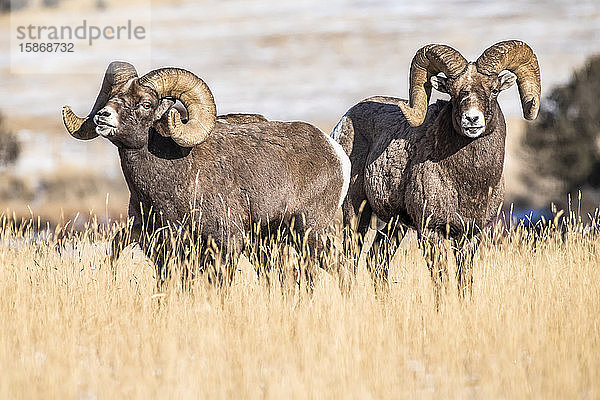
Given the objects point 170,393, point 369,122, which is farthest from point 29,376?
→ point 369,122

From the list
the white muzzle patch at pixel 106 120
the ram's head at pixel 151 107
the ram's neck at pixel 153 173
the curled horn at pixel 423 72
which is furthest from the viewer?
the curled horn at pixel 423 72

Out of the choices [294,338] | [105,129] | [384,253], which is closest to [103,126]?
[105,129]

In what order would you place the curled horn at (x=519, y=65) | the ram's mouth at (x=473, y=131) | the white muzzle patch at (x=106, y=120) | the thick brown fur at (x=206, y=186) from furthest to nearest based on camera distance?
the curled horn at (x=519, y=65), the ram's mouth at (x=473, y=131), the thick brown fur at (x=206, y=186), the white muzzle patch at (x=106, y=120)

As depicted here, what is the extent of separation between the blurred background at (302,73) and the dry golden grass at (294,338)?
15683mm

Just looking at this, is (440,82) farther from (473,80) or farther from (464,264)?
(464,264)

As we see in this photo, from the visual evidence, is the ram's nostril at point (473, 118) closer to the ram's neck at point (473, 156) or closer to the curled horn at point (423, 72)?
the ram's neck at point (473, 156)

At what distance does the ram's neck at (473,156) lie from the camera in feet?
30.1

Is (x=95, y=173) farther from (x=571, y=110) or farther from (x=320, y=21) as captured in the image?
(x=320, y=21)

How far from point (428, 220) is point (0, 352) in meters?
3.97

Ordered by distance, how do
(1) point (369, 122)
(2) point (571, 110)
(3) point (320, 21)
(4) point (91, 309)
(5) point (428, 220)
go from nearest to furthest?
(4) point (91, 309), (5) point (428, 220), (1) point (369, 122), (2) point (571, 110), (3) point (320, 21)

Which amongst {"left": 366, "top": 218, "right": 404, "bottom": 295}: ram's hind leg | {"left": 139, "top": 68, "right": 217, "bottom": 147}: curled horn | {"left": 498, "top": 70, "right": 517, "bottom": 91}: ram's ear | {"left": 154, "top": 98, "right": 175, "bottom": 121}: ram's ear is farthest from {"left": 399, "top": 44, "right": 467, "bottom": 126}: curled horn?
{"left": 154, "top": 98, "right": 175, "bottom": 121}: ram's ear

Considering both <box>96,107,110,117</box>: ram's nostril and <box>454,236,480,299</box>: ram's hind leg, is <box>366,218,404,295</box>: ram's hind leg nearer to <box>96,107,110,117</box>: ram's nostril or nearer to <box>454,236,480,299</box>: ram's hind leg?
<box>454,236,480,299</box>: ram's hind leg

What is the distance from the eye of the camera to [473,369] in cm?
666

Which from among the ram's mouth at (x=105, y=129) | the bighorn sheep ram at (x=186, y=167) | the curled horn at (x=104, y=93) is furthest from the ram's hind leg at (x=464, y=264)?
the curled horn at (x=104, y=93)
